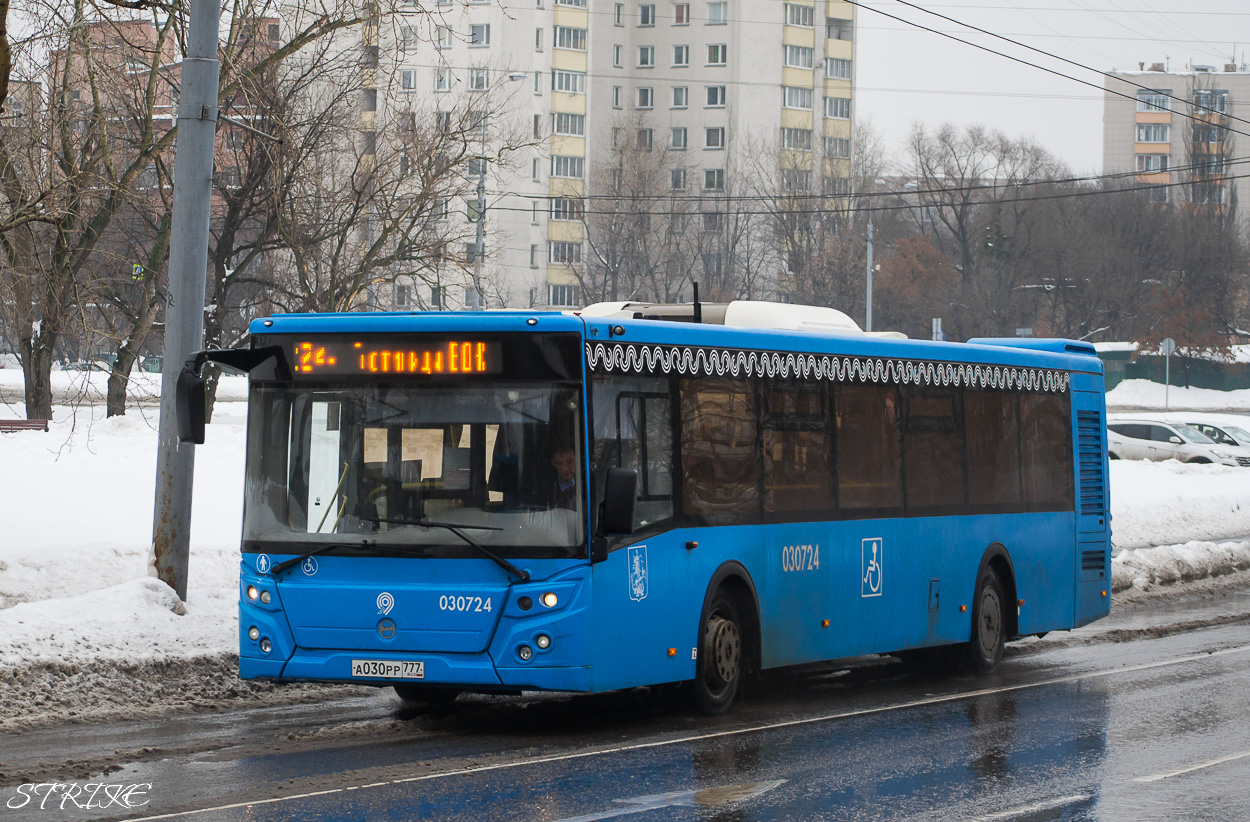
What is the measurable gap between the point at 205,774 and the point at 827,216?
263 feet

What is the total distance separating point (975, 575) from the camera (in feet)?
42.8

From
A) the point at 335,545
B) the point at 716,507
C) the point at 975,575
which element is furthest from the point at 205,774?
the point at 975,575

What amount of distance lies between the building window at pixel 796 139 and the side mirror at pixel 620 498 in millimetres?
84840

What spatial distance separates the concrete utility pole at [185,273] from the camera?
12.5 metres

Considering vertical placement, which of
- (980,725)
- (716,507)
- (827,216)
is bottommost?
(980,725)

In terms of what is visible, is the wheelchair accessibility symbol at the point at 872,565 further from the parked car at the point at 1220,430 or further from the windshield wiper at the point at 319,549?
the parked car at the point at 1220,430

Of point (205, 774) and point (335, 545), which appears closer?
point (205, 774)

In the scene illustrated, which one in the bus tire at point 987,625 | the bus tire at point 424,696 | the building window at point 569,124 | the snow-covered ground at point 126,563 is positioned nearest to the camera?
the snow-covered ground at point 126,563

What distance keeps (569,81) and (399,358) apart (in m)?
95.1

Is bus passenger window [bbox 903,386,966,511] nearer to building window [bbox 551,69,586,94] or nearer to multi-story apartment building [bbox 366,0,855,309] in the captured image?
multi-story apartment building [bbox 366,0,855,309]

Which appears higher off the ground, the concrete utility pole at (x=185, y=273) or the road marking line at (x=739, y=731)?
the concrete utility pole at (x=185, y=273)

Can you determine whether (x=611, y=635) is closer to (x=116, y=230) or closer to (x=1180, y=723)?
(x=1180, y=723)

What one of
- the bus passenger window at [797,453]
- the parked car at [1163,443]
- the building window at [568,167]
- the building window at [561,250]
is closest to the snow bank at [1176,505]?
the parked car at [1163,443]

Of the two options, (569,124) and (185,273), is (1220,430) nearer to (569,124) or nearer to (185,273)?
(185,273)
